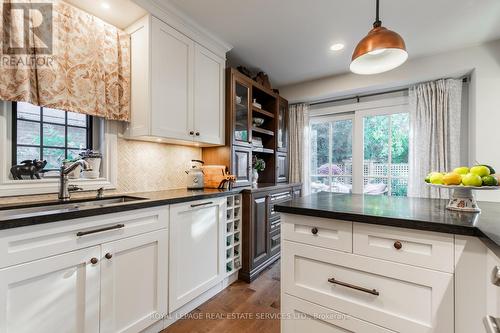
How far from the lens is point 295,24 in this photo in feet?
7.14

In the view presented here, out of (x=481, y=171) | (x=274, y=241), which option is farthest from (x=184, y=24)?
(x=274, y=241)

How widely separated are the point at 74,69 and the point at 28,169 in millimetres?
758

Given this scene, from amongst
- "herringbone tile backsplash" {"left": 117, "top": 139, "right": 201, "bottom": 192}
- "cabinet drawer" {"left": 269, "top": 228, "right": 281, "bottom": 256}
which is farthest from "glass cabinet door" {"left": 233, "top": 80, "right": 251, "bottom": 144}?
"cabinet drawer" {"left": 269, "top": 228, "right": 281, "bottom": 256}

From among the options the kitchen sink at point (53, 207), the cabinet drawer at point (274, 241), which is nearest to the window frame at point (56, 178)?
the kitchen sink at point (53, 207)

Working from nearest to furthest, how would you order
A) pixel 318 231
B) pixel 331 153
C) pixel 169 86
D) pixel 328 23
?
pixel 318 231 → pixel 169 86 → pixel 328 23 → pixel 331 153

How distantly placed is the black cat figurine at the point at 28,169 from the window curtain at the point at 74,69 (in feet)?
1.33

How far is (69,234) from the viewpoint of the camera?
3.90 feet

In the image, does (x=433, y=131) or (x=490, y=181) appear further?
(x=433, y=131)

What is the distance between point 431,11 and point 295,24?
1.14 meters

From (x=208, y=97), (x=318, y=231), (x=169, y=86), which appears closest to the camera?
(x=318, y=231)

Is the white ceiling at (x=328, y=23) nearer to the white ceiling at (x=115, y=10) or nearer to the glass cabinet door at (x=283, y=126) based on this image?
the white ceiling at (x=115, y=10)

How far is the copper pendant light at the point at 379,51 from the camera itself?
4.14ft

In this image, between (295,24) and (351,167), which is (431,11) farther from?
(351,167)

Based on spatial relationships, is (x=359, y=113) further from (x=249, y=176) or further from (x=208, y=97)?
(x=208, y=97)
